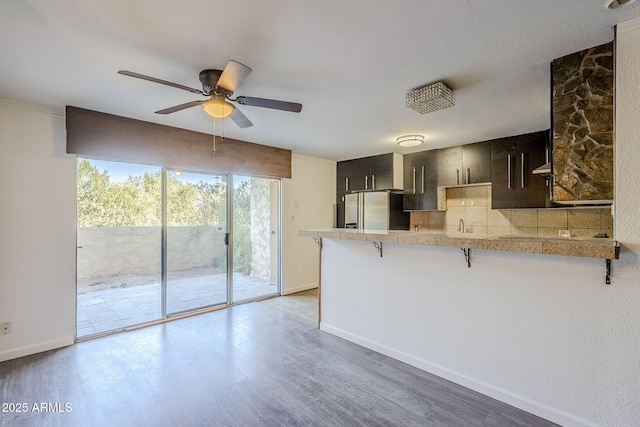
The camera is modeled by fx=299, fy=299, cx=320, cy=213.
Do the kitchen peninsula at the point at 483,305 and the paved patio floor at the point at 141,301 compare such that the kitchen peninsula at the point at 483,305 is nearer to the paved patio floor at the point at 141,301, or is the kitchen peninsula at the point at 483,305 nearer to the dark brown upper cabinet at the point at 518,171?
the dark brown upper cabinet at the point at 518,171

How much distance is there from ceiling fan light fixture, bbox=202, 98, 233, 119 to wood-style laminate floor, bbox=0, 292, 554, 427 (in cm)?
218

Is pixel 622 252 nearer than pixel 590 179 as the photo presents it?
Yes

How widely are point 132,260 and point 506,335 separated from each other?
13.1ft

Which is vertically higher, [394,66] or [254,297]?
[394,66]

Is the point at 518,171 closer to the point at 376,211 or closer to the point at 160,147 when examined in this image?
the point at 376,211

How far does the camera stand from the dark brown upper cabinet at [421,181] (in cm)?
484

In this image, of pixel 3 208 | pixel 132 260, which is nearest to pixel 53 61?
pixel 3 208

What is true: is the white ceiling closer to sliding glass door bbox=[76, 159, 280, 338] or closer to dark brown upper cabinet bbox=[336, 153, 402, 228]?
sliding glass door bbox=[76, 159, 280, 338]

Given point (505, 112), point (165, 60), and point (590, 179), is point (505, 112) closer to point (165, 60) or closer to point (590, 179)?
point (590, 179)

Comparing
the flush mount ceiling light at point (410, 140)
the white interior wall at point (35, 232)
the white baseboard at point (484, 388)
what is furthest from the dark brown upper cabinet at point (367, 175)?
the white interior wall at point (35, 232)

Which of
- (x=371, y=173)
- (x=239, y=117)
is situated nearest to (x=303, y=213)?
(x=371, y=173)

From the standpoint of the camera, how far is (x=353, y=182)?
5738 mm

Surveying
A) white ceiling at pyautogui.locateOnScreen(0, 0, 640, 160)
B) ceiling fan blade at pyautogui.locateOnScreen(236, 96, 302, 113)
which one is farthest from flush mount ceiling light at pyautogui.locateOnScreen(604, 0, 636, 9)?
ceiling fan blade at pyautogui.locateOnScreen(236, 96, 302, 113)

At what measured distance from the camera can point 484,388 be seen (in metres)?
2.24
